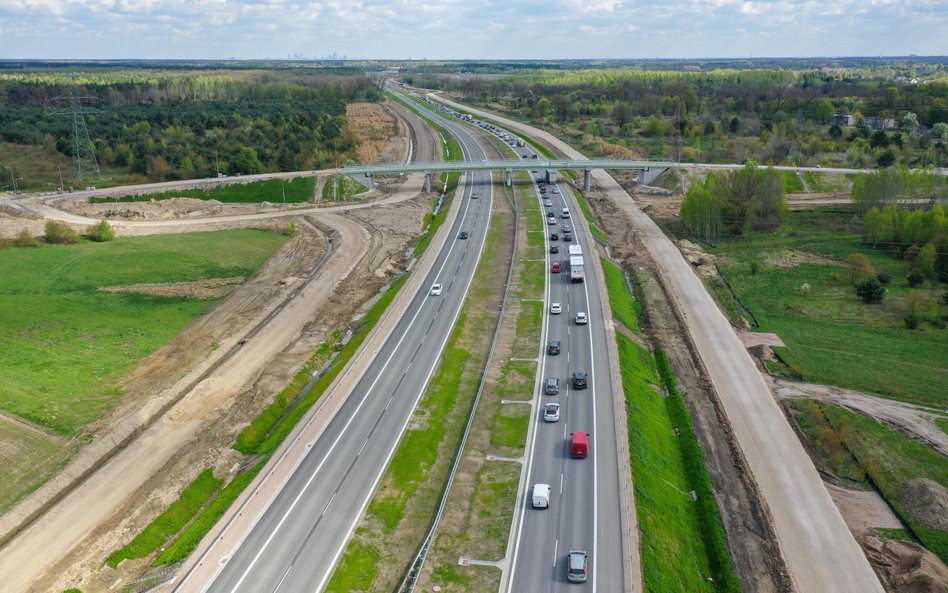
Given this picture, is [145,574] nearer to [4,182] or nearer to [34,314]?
[34,314]

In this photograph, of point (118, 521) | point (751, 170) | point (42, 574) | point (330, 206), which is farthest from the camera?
point (330, 206)

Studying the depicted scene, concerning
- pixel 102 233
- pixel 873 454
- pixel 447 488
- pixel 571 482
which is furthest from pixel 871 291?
pixel 102 233

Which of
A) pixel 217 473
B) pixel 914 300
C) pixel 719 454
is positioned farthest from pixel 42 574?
pixel 914 300

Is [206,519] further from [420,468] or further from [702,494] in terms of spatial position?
[702,494]

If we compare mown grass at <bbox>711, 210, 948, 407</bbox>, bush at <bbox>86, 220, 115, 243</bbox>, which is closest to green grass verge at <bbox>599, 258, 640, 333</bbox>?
mown grass at <bbox>711, 210, 948, 407</bbox>

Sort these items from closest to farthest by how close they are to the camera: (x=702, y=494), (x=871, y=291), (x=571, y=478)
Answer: (x=571, y=478) → (x=702, y=494) → (x=871, y=291)
